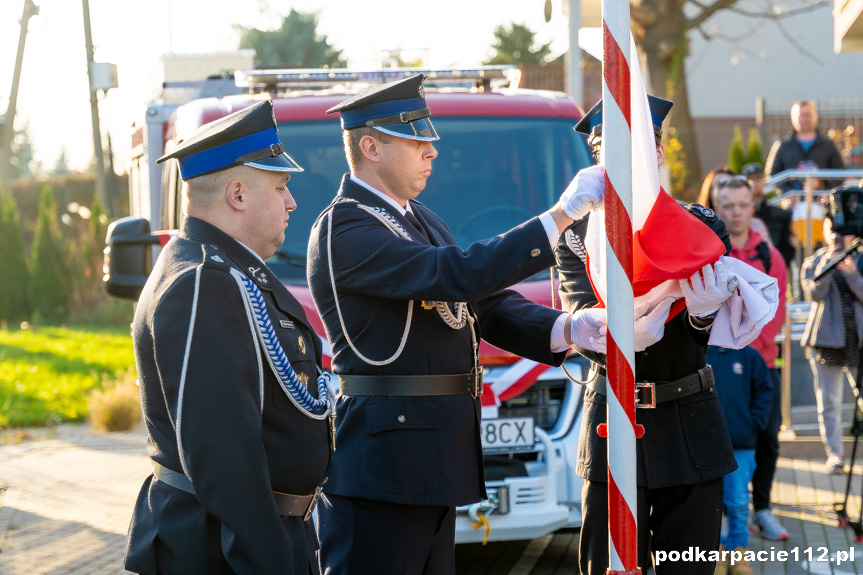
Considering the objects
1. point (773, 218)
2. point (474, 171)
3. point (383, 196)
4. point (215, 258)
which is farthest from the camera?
point (773, 218)

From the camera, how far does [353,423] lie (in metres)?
3.44

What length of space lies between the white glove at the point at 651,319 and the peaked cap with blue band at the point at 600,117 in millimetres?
675

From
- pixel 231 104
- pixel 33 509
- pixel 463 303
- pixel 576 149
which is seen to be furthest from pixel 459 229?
pixel 33 509

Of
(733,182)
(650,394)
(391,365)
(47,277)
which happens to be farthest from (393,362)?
(47,277)

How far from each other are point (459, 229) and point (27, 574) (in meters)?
3.21

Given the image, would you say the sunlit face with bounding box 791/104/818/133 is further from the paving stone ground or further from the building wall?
the building wall

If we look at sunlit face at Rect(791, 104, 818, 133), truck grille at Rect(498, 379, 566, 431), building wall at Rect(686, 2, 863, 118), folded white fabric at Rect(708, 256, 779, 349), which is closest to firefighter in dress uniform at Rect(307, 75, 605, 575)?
folded white fabric at Rect(708, 256, 779, 349)

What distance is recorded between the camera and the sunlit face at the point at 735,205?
268 inches

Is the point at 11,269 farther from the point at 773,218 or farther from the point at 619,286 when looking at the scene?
the point at 619,286

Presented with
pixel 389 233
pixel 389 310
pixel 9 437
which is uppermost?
pixel 389 233

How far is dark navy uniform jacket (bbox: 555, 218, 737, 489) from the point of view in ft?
12.1

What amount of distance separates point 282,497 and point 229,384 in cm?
37

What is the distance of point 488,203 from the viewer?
19.9 ft

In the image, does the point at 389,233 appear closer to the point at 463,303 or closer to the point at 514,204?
the point at 463,303
